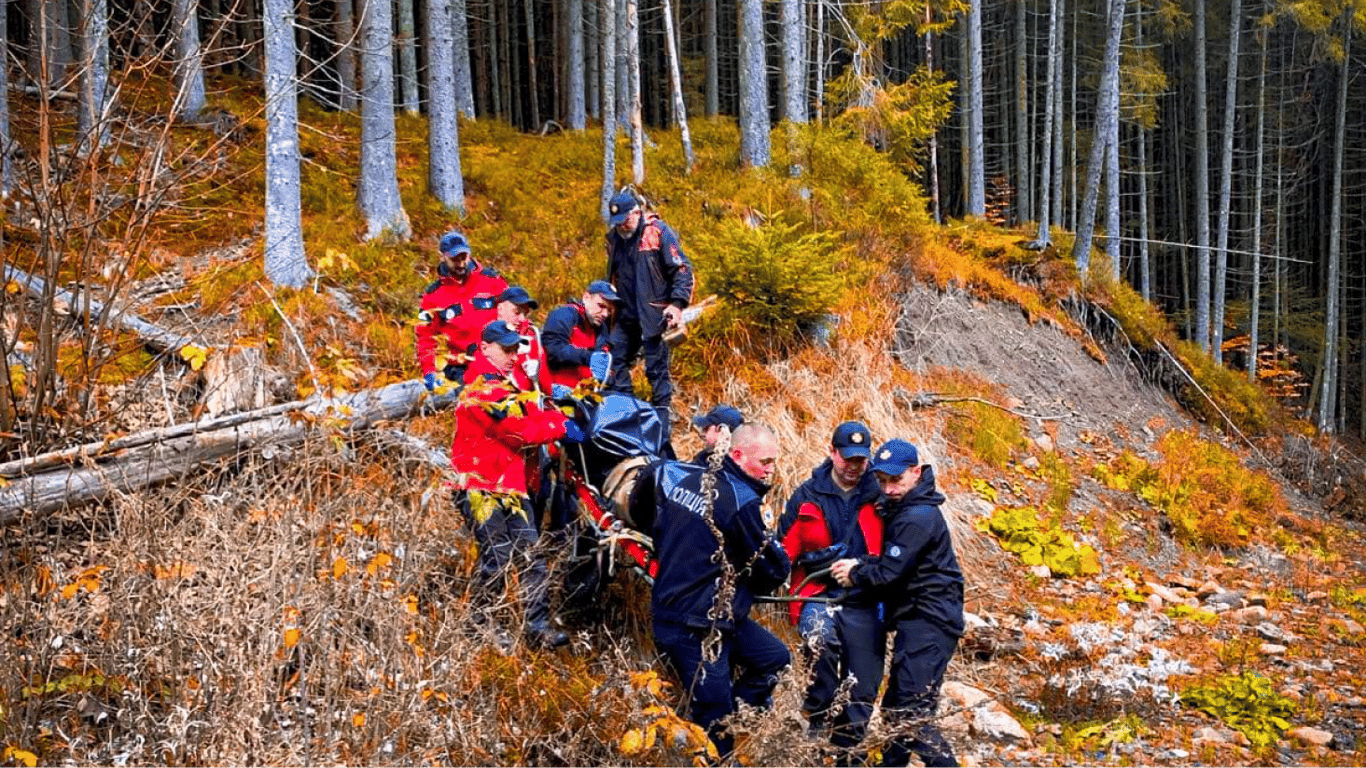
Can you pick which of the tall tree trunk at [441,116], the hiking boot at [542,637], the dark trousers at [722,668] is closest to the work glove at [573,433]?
the hiking boot at [542,637]

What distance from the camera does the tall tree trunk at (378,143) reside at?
38.0 feet

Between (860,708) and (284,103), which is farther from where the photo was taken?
(284,103)

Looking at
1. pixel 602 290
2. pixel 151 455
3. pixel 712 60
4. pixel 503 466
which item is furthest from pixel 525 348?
pixel 712 60

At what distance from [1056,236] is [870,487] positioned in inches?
694

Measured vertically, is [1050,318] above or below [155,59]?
below

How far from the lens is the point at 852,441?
5684 millimetres

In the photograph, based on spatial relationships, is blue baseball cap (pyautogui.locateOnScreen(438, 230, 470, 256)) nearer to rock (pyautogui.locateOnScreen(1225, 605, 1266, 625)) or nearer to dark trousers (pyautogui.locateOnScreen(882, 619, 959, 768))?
dark trousers (pyautogui.locateOnScreen(882, 619, 959, 768))

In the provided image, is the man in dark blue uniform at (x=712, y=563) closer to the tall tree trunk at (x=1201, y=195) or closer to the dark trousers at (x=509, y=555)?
the dark trousers at (x=509, y=555)

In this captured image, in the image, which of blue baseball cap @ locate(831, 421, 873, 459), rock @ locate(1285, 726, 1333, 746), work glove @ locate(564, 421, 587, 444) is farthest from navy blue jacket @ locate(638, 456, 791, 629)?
rock @ locate(1285, 726, 1333, 746)

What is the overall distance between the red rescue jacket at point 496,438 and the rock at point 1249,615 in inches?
247

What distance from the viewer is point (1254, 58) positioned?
34969mm

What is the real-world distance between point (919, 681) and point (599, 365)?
278 centimetres

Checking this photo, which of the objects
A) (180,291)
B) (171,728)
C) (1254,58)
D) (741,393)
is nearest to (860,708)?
(171,728)

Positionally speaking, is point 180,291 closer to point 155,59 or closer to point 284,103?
point 284,103
